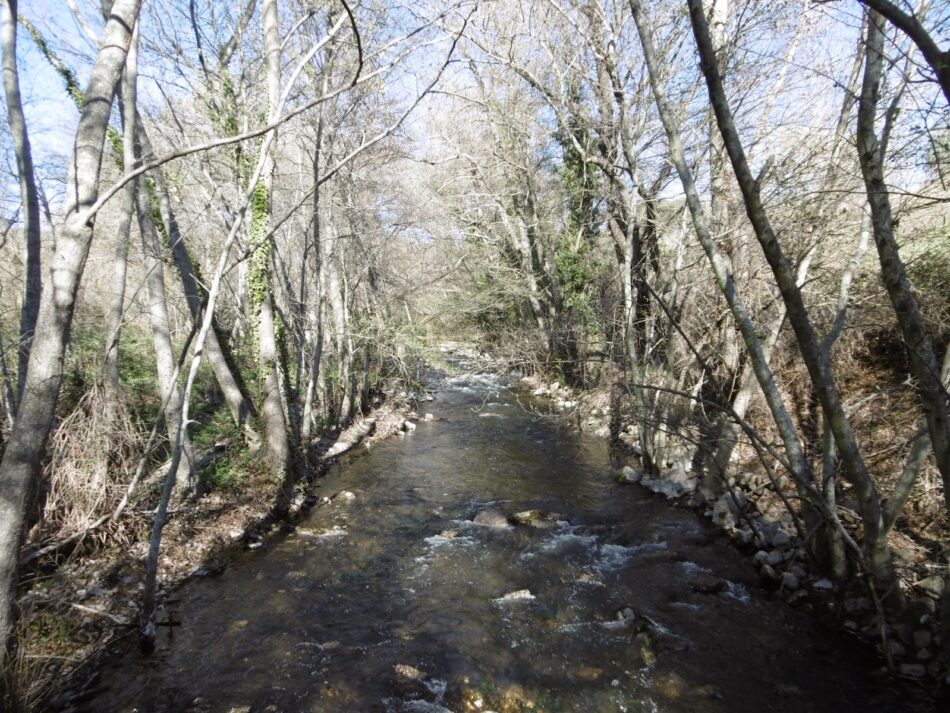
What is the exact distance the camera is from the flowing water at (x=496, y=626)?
423 centimetres

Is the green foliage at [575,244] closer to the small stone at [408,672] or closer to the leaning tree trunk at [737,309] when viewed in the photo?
the leaning tree trunk at [737,309]

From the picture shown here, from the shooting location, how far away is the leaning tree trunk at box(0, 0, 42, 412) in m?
6.08

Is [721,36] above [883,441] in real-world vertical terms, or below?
above

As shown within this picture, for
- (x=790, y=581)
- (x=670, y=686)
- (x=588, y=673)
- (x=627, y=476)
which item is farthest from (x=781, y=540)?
(x=588, y=673)

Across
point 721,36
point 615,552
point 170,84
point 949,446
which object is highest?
point 170,84

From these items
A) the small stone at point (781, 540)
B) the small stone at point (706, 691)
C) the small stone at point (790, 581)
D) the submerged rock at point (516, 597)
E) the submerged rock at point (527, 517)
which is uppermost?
the small stone at point (781, 540)

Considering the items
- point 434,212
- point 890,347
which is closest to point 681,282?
point 890,347

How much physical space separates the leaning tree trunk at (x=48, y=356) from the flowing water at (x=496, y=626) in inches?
73.1

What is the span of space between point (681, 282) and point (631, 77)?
12.1ft

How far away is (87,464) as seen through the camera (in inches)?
226

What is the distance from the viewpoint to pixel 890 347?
826 cm

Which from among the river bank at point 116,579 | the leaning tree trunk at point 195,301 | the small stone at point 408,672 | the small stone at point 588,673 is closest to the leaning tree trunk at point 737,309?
the small stone at point 588,673

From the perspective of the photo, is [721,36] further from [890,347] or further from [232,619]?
[232,619]

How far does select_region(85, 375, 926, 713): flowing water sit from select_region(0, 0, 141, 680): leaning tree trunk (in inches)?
73.1
